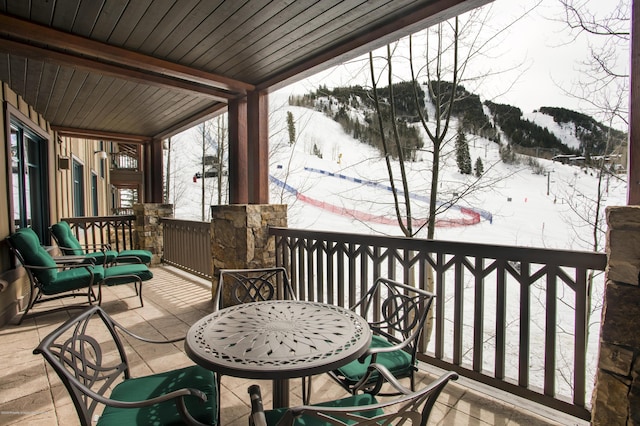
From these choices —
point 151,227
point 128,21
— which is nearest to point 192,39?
point 128,21

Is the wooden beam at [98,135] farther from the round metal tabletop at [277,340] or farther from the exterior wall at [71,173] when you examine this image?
the round metal tabletop at [277,340]

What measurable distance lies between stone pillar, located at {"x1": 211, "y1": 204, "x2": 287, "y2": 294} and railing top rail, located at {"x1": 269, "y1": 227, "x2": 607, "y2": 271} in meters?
0.95

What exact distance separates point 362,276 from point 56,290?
303 cm

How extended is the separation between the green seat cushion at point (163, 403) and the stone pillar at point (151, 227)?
17.4ft

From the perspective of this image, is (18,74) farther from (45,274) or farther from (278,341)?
(278,341)

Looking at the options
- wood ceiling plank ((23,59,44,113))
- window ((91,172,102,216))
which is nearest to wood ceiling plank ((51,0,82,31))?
wood ceiling plank ((23,59,44,113))

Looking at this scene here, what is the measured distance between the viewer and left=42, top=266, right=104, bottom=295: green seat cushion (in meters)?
3.31

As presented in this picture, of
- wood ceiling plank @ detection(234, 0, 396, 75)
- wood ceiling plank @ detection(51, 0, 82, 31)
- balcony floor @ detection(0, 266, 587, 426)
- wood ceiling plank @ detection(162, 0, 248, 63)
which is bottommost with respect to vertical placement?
balcony floor @ detection(0, 266, 587, 426)

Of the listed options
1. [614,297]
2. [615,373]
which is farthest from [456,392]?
[614,297]

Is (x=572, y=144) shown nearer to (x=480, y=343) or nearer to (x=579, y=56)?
(x=579, y=56)

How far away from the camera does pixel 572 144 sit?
22.3ft

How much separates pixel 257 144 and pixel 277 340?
269 centimetres

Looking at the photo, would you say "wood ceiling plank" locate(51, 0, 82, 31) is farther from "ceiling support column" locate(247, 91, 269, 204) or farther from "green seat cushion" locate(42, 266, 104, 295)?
"green seat cushion" locate(42, 266, 104, 295)

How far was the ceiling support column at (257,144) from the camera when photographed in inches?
145
